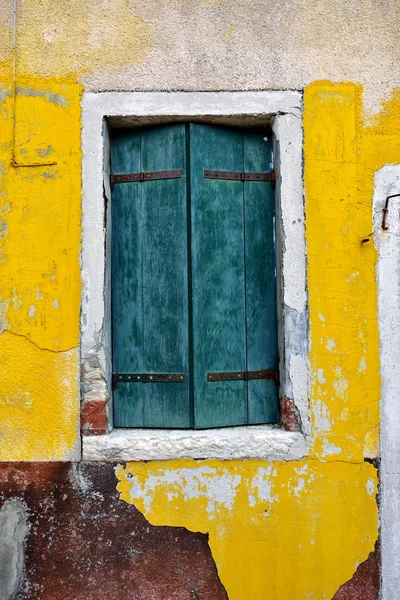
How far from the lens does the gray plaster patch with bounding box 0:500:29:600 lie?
2.75 m

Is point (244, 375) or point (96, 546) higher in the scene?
point (244, 375)

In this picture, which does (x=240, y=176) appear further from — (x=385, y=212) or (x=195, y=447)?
(x=195, y=447)

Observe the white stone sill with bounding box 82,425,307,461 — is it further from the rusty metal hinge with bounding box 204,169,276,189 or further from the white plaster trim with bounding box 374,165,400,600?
the rusty metal hinge with bounding box 204,169,276,189

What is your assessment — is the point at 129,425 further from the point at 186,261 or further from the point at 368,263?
the point at 368,263

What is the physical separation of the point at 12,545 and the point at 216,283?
1702 mm

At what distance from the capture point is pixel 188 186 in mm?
2979

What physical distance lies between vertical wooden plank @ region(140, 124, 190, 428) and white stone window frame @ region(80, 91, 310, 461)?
115 millimetres

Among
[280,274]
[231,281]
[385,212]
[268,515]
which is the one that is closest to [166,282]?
[231,281]

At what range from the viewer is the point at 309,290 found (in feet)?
9.43

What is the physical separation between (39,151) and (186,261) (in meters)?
0.97

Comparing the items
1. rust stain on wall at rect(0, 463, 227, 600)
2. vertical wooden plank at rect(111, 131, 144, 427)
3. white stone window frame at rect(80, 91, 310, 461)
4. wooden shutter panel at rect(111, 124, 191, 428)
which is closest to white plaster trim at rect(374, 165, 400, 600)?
white stone window frame at rect(80, 91, 310, 461)

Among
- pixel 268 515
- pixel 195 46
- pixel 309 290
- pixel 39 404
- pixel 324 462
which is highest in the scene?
pixel 195 46

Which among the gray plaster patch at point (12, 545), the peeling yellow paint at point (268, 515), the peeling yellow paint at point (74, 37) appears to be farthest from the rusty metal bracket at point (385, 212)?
the gray plaster patch at point (12, 545)

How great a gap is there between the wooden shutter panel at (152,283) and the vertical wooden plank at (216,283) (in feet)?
0.23
